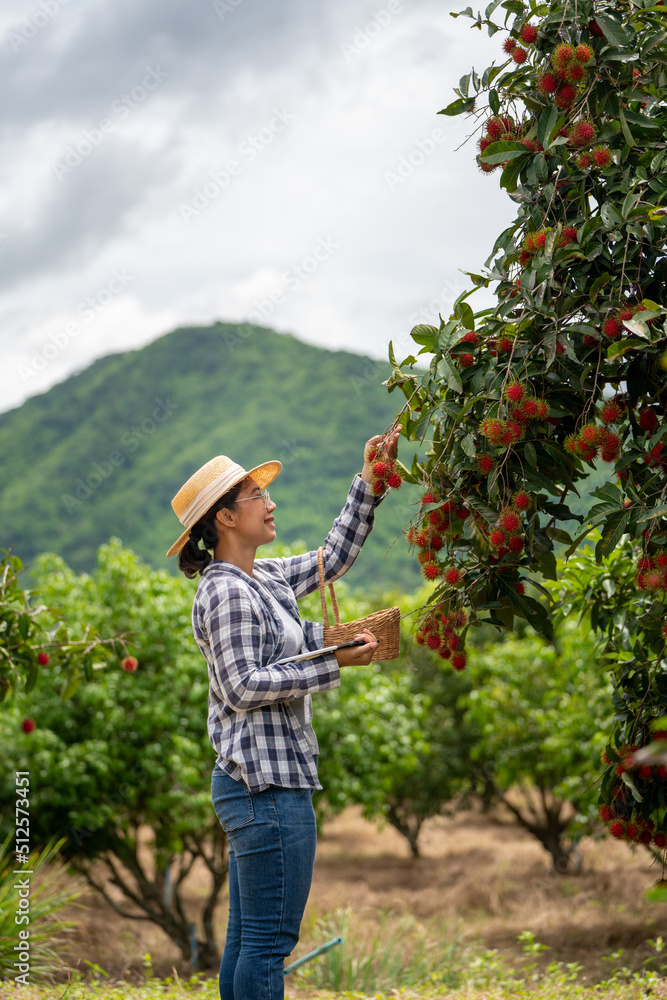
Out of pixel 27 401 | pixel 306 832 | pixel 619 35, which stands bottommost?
pixel 306 832

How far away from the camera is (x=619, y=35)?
1.87m

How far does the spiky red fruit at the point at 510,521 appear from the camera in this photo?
6.15ft

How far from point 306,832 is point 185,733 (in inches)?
166

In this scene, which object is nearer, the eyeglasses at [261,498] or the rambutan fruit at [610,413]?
the rambutan fruit at [610,413]

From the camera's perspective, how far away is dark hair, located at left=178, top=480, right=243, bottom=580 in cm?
229

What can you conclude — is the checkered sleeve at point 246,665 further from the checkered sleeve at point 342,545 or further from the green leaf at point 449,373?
the green leaf at point 449,373

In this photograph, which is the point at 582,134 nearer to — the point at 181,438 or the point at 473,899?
the point at 473,899

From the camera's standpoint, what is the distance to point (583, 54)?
1832 mm

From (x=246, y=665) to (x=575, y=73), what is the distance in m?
1.49

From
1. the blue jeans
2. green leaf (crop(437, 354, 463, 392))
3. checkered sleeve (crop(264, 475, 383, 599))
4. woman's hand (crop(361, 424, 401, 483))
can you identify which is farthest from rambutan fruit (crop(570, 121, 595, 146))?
the blue jeans

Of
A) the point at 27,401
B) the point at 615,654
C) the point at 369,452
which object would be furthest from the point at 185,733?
the point at 27,401

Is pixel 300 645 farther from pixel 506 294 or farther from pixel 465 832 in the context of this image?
pixel 465 832

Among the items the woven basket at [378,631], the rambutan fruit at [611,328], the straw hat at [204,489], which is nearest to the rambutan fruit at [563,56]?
the rambutan fruit at [611,328]

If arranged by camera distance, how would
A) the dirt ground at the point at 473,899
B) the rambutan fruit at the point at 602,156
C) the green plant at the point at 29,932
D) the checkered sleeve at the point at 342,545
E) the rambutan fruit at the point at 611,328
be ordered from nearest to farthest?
1. the rambutan fruit at the point at 611,328
2. the rambutan fruit at the point at 602,156
3. the checkered sleeve at the point at 342,545
4. the green plant at the point at 29,932
5. the dirt ground at the point at 473,899
